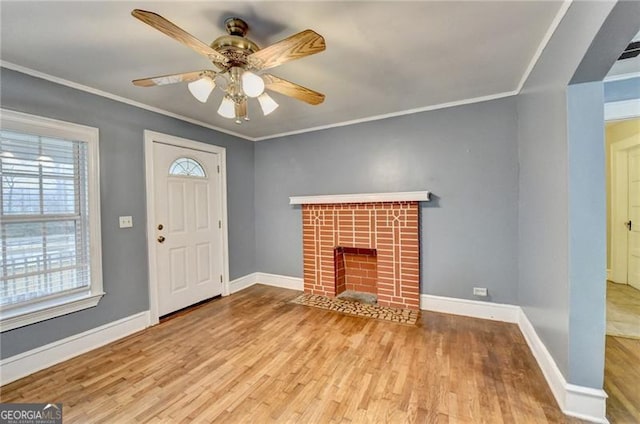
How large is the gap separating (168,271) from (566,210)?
3.69 meters

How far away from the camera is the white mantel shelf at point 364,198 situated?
2.97 m

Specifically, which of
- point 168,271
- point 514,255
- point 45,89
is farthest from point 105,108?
point 514,255

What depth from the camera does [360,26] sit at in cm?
164

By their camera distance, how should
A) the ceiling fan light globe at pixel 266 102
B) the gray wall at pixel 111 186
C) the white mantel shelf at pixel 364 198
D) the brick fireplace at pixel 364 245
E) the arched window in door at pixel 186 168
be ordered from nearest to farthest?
the ceiling fan light globe at pixel 266 102 → the gray wall at pixel 111 186 → the white mantel shelf at pixel 364 198 → the brick fireplace at pixel 364 245 → the arched window in door at pixel 186 168

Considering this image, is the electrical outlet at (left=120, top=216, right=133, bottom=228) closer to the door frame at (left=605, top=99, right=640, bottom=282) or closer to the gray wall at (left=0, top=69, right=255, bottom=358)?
the gray wall at (left=0, top=69, right=255, bottom=358)

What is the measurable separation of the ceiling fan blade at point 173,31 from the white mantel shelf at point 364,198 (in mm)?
2140

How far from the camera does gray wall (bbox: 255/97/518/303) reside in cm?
277

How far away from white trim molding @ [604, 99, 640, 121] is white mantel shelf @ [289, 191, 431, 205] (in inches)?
66.8

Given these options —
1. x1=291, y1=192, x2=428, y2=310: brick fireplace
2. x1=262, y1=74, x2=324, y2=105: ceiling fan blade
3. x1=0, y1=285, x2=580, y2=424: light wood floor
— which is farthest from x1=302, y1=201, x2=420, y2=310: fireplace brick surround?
x1=262, y1=74, x2=324, y2=105: ceiling fan blade

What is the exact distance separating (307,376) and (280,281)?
2219mm

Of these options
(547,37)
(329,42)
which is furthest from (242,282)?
(547,37)

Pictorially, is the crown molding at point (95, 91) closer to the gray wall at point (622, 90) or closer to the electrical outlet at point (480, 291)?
the electrical outlet at point (480, 291)

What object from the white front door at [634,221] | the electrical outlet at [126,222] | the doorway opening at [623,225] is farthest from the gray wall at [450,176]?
the white front door at [634,221]

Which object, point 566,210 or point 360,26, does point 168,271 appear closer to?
point 360,26
